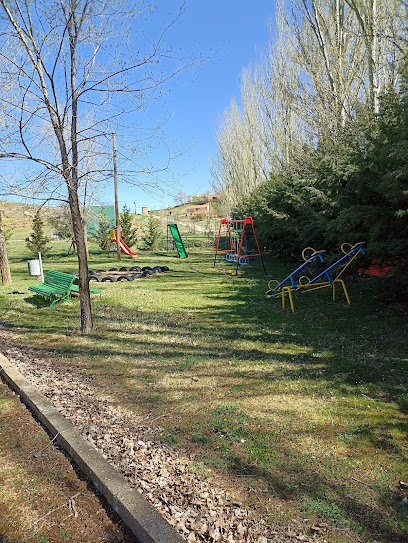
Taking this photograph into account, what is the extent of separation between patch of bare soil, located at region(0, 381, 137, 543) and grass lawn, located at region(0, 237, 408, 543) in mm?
718

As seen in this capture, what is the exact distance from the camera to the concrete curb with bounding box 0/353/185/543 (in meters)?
1.95

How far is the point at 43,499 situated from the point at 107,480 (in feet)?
1.29

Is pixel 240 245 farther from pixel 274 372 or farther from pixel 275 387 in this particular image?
pixel 275 387

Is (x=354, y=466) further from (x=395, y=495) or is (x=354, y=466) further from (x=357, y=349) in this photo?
(x=357, y=349)

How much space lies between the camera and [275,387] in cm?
373

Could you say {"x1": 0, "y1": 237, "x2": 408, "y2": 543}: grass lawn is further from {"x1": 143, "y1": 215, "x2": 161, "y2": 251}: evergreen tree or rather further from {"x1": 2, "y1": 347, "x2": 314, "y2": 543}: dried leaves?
{"x1": 143, "y1": 215, "x2": 161, "y2": 251}: evergreen tree

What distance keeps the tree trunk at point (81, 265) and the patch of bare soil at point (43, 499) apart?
2.79 meters

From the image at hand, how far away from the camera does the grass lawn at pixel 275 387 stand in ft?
7.49

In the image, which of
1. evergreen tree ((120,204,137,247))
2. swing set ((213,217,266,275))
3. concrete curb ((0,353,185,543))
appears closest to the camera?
concrete curb ((0,353,185,543))

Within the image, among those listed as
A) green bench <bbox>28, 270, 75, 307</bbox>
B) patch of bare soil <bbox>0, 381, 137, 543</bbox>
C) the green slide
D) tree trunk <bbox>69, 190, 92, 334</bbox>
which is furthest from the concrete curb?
the green slide

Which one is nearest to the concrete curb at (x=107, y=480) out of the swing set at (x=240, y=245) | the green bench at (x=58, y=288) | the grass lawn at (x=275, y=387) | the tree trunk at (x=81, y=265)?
the grass lawn at (x=275, y=387)

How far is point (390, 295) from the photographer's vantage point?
647 cm

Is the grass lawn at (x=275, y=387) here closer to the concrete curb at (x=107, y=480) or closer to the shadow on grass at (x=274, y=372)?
the shadow on grass at (x=274, y=372)

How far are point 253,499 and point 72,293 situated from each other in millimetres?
7137
